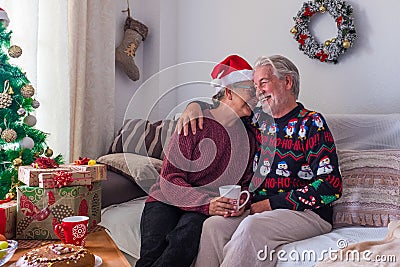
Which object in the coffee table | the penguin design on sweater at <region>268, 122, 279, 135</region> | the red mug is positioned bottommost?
the coffee table

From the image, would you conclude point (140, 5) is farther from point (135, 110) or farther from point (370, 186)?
point (370, 186)

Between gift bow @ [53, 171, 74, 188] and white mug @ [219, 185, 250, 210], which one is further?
white mug @ [219, 185, 250, 210]

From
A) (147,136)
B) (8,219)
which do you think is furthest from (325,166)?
(8,219)

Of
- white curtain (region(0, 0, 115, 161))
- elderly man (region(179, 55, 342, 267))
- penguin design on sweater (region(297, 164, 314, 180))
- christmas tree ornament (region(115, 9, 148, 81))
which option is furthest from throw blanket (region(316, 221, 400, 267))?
christmas tree ornament (region(115, 9, 148, 81))

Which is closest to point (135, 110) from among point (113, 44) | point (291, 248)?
point (291, 248)

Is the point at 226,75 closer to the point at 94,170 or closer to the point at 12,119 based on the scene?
the point at 94,170

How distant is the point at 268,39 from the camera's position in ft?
9.40

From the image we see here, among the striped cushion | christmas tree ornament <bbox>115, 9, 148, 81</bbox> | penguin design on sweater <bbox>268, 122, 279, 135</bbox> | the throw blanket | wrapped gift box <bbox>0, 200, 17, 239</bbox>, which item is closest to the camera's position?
the throw blanket

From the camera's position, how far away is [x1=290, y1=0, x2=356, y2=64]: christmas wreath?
2.47 meters

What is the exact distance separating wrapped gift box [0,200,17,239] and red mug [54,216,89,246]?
209 millimetres

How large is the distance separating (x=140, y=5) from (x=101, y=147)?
1.09 meters

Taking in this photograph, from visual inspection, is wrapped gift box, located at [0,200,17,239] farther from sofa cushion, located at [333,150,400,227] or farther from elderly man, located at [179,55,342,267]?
sofa cushion, located at [333,150,400,227]

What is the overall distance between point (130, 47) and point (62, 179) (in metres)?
1.65

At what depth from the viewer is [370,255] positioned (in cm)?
141
